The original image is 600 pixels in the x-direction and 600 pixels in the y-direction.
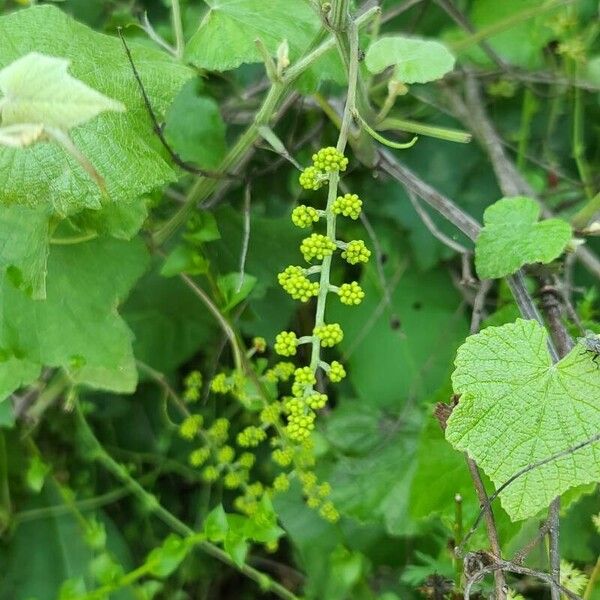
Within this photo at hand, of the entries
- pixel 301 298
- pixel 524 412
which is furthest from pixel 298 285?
pixel 524 412

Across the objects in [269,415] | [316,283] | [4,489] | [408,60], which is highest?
[408,60]

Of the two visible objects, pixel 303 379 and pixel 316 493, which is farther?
pixel 316 493

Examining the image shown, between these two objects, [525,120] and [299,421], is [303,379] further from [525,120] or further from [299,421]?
[525,120]

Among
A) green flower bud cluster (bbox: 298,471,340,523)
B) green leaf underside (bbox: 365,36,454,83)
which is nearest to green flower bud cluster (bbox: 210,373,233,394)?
green flower bud cluster (bbox: 298,471,340,523)

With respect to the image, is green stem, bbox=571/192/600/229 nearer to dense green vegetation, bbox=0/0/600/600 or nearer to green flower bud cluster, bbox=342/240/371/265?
dense green vegetation, bbox=0/0/600/600

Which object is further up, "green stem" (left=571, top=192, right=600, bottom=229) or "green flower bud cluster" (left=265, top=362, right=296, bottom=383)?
"green stem" (left=571, top=192, right=600, bottom=229)

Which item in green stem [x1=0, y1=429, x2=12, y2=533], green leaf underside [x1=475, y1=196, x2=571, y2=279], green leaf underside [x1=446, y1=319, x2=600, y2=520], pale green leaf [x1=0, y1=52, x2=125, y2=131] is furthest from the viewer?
green stem [x1=0, y1=429, x2=12, y2=533]

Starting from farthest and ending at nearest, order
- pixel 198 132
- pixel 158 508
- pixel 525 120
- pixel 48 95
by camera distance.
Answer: pixel 525 120 → pixel 158 508 → pixel 198 132 → pixel 48 95

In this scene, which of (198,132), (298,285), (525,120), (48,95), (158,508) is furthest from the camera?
(525,120)
